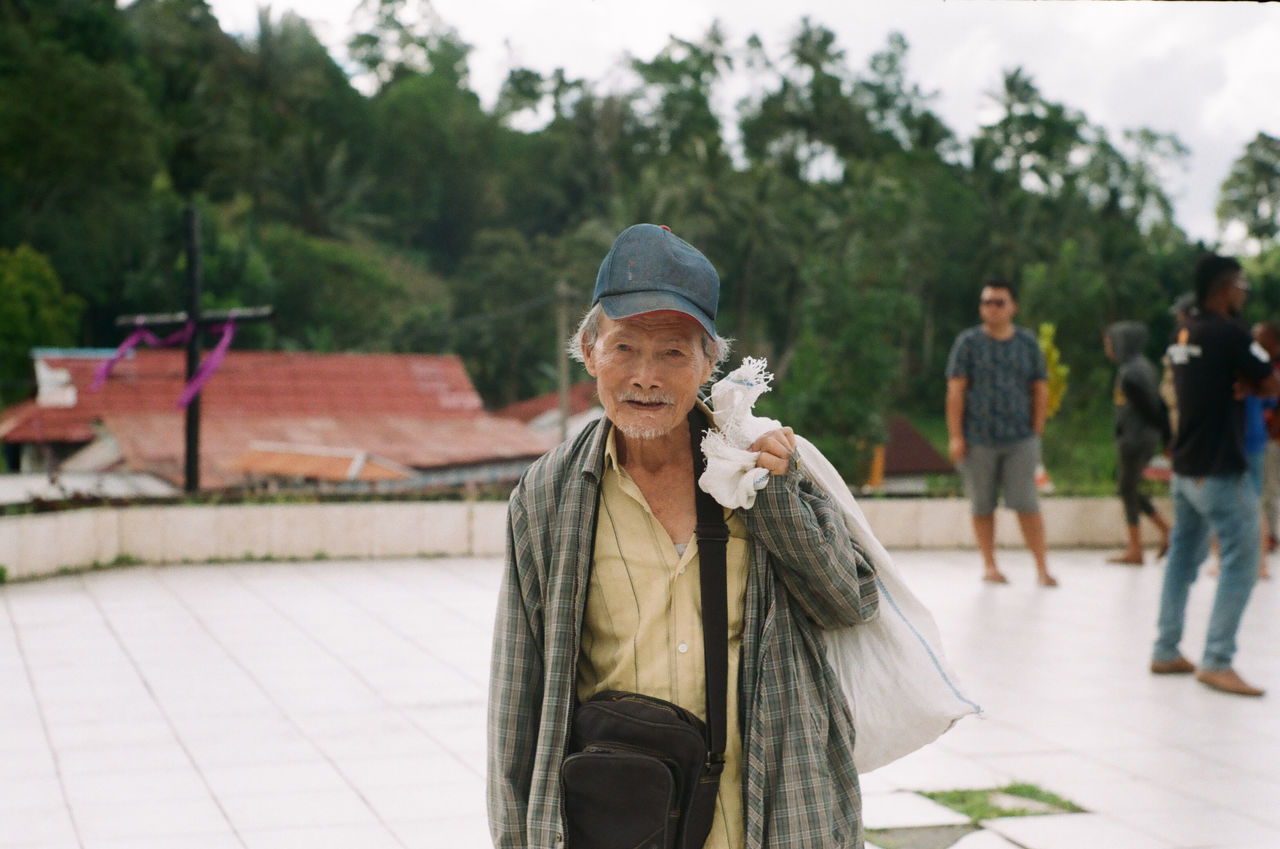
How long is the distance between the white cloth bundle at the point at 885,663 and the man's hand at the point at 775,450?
89 mm

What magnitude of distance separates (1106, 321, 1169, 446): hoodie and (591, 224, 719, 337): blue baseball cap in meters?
6.06

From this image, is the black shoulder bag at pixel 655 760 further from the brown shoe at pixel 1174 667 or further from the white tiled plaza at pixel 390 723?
the brown shoe at pixel 1174 667

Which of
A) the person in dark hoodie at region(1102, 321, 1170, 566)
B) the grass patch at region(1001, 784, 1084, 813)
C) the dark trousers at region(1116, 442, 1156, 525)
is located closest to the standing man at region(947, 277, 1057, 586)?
the person in dark hoodie at region(1102, 321, 1170, 566)

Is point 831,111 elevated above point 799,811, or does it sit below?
above

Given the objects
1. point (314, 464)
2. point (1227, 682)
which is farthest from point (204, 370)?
point (314, 464)

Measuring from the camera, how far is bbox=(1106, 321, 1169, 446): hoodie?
819 cm

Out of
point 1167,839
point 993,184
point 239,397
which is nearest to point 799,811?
point 1167,839

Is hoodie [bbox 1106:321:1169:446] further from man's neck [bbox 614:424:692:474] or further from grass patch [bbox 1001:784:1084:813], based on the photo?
man's neck [bbox 614:424:692:474]

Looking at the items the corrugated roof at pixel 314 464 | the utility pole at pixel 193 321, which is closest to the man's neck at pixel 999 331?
the utility pole at pixel 193 321

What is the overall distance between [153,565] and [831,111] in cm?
6257

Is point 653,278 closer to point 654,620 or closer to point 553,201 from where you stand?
point 654,620

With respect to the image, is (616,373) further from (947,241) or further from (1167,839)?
(947,241)

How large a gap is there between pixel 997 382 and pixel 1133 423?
5.89 ft

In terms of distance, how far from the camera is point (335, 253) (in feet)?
203
